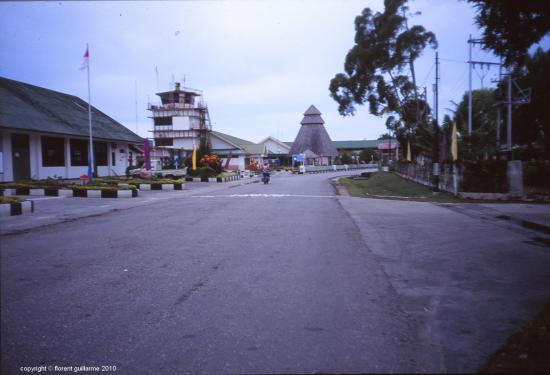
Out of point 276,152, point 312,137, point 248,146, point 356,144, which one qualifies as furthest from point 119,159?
point 356,144

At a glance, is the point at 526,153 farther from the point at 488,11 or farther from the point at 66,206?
the point at 66,206

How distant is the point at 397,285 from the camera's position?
4.74m

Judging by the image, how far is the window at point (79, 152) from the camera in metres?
29.2

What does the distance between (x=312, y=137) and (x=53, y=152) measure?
57766 mm

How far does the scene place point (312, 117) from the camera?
268 feet

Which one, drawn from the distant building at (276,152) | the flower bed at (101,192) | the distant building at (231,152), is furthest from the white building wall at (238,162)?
the flower bed at (101,192)

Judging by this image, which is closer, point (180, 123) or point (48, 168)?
point (48, 168)

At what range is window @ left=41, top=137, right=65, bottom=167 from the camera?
26466 millimetres

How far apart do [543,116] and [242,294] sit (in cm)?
3754

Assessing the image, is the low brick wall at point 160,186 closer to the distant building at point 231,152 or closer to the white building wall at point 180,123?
the distant building at point 231,152

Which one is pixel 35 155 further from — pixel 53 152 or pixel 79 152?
pixel 79 152

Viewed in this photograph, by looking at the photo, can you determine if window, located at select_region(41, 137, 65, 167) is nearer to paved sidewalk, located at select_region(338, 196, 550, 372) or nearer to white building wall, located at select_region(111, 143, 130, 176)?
white building wall, located at select_region(111, 143, 130, 176)

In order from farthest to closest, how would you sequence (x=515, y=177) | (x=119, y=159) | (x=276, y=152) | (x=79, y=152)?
(x=276, y=152) → (x=119, y=159) → (x=79, y=152) → (x=515, y=177)

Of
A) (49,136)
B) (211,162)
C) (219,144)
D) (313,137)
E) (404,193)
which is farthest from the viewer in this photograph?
(313,137)
